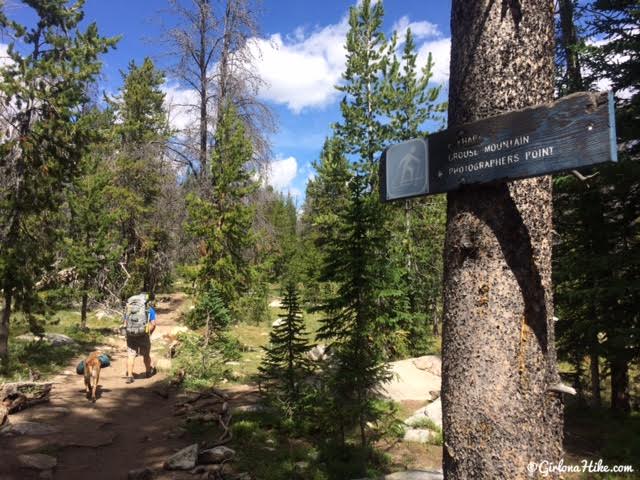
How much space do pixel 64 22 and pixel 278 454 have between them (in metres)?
12.0

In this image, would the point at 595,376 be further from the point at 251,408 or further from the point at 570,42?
the point at 570,42

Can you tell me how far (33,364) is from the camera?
1035 cm

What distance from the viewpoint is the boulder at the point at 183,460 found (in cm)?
569

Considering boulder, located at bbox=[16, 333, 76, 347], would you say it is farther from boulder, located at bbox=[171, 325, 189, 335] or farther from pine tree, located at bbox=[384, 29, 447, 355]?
pine tree, located at bbox=[384, 29, 447, 355]

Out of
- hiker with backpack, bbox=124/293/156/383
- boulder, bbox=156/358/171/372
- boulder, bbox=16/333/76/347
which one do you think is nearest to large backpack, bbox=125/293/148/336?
hiker with backpack, bbox=124/293/156/383

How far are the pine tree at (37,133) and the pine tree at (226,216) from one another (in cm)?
436

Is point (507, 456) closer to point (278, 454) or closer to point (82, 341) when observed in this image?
point (278, 454)

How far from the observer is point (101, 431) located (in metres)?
6.98

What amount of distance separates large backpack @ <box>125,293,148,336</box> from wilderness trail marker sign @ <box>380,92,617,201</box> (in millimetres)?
8749

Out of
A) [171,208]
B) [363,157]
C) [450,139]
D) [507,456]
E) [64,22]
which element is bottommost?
[507,456]

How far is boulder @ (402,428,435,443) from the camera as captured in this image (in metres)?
7.96

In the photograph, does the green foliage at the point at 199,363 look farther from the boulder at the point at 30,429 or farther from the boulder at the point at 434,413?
the boulder at the point at 434,413

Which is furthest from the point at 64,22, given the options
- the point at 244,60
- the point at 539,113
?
the point at 539,113

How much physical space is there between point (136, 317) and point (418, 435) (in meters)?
7.07
